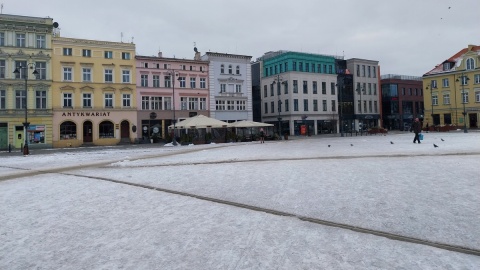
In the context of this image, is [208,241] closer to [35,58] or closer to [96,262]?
[96,262]

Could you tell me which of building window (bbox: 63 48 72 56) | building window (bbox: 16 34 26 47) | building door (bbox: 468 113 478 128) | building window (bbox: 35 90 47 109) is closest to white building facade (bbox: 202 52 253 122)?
building window (bbox: 63 48 72 56)

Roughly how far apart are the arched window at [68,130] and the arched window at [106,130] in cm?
292

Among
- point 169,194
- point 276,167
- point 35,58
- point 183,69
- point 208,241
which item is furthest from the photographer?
point 183,69

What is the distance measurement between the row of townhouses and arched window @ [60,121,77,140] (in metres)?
0.11

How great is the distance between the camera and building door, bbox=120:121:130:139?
146 feet

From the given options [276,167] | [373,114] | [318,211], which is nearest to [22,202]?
[318,211]

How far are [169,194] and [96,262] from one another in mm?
4209

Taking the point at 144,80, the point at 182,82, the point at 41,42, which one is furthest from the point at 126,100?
the point at 41,42

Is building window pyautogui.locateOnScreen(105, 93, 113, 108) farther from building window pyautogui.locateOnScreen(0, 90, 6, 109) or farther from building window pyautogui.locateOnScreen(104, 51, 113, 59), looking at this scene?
building window pyautogui.locateOnScreen(0, 90, 6, 109)

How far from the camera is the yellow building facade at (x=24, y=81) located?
38.2m

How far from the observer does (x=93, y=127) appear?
42.6m

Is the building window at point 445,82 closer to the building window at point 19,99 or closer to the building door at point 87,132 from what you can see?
the building door at point 87,132

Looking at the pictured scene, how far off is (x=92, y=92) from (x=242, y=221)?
4205cm

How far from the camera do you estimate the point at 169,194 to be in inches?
346
